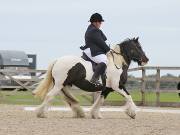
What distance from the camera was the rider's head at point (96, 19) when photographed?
14.4 metres

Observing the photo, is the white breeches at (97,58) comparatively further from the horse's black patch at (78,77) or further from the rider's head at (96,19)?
the rider's head at (96,19)

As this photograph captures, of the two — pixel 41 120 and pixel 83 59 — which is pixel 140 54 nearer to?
pixel 83 59

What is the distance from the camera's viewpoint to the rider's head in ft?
47.2

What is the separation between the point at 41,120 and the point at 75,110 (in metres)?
1.53

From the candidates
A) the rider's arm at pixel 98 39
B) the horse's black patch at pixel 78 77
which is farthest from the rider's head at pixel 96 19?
the horse's black patch at pixel 78 77

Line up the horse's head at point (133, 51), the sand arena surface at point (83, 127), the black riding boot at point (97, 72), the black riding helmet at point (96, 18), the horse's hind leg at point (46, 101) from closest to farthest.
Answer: the sand arena surface at point (83, 127)
the horse's hind leg at point (46, 101)
the black riding boot at point (97, 72)
the black riding helmet at point (96, 18)
the horse's head at point (133, 51)

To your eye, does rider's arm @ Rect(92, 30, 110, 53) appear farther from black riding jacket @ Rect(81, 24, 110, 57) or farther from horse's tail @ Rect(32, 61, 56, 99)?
horse's tail @ Rect(32, 61, 56, 99)

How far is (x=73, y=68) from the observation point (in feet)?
45.6

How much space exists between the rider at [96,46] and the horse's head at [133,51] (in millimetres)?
635

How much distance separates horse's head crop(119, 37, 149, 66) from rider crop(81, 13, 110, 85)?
2.08 feet

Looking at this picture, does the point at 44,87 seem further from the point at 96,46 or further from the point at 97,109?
the point at 96,46

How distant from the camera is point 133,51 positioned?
49.1 feet

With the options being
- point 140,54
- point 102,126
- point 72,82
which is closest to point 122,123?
point 102,126

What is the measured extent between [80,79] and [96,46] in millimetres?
831
